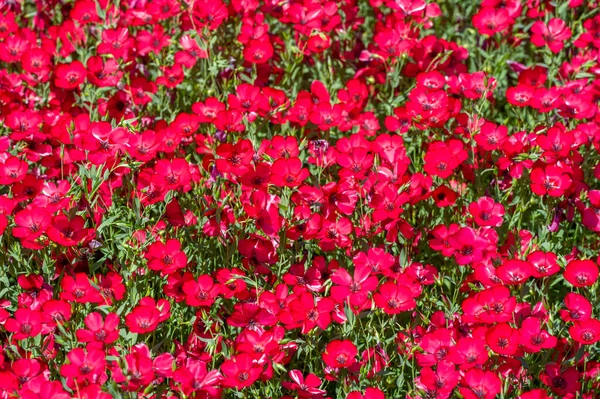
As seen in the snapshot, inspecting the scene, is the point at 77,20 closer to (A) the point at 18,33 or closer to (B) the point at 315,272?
(A) the point at 18,33

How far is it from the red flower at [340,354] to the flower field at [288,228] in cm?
1

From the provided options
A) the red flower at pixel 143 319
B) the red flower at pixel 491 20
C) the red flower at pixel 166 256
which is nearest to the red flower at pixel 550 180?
the red flower at pixel 491 20

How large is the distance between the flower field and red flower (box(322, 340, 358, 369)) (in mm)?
10

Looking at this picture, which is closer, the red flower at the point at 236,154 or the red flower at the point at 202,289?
the red flower at the point at 202,289

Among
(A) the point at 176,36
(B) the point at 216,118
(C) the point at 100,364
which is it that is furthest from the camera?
(A) the point at 176,36

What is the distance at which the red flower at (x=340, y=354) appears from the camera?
3.01 metres

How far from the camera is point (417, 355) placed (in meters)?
3.09

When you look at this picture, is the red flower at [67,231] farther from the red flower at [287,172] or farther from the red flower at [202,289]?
the red flower at [287,172]

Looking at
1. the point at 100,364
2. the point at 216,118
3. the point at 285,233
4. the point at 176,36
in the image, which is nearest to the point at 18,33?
Result: the point at 176,36

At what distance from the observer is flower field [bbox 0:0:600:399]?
3.03 m

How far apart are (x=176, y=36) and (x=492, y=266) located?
255 cm

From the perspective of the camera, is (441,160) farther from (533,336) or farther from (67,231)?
(67,231)

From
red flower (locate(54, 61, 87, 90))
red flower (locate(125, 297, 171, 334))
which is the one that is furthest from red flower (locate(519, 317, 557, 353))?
red flower (locate(54, 61, 87, 90))

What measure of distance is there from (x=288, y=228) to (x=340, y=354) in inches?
21.5
